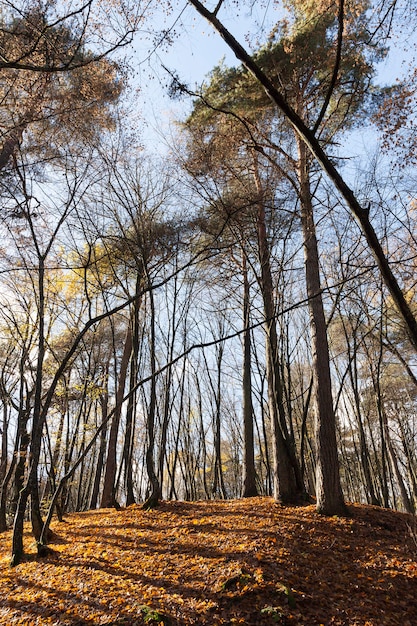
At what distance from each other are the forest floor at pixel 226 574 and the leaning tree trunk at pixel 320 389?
13.7 inches

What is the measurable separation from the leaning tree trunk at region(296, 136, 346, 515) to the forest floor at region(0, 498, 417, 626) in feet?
1.14

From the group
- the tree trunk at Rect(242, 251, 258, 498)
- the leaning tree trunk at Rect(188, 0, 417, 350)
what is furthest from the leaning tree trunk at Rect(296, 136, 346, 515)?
the leaning tree trunk at Rect(188, 0, 417, 350)

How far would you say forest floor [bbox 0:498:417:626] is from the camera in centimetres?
319

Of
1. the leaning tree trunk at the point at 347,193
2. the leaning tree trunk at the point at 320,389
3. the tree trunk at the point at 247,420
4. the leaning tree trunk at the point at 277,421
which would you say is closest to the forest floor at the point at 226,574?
the leaning tree trunk at the point at 320,389

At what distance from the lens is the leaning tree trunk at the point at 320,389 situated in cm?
584

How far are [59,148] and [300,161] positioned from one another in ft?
14.5

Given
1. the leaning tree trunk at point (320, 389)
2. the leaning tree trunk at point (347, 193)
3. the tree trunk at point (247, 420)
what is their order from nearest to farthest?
1. the leaning tree trunk at point (347, 193)
2. the leaning tree trunk at point (320, 389)
3. the tree trunk at point (247, 420)

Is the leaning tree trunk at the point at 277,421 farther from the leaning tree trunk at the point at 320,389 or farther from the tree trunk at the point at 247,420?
the tree trunk at the point at 247,420

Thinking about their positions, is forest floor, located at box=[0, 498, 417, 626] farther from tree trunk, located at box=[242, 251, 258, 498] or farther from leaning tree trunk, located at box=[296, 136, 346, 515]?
tree trunk, located at box=[242, 251, 258, 498]

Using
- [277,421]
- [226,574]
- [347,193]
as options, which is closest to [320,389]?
[277,421]

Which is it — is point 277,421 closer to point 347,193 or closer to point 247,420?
point 247,420

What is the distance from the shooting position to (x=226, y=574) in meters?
3.72

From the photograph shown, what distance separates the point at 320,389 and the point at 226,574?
343cm

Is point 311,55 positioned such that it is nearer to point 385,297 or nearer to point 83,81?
point 83,81
